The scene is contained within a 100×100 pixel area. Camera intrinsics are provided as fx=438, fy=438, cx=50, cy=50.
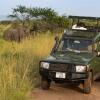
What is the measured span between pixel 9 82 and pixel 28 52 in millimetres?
5516

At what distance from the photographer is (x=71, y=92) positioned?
A: 1124 centimetres

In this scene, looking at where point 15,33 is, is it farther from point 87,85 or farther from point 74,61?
point 87,85

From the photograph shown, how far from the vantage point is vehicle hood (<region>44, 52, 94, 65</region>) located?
10977 mm

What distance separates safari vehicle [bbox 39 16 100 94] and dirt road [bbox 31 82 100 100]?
8.9 inches

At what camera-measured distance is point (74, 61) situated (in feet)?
36.1

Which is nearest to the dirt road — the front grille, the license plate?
the license plate

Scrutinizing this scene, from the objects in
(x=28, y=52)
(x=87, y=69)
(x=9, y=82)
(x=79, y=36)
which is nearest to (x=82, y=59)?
(x=87, y=69)

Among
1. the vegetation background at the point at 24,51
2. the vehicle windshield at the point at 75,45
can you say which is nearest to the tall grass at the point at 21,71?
the vegetation background at the point at 24,51

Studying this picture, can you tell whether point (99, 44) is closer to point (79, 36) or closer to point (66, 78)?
point (79, 36)

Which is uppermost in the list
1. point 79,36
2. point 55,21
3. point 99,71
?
point 79,36

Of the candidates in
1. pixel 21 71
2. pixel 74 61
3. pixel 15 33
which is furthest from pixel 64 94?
pixel 15 33

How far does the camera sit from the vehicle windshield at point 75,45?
12123mm

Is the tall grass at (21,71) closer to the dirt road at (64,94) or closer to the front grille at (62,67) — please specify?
the dirt road at (64,94)

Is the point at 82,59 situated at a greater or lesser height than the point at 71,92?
greater
